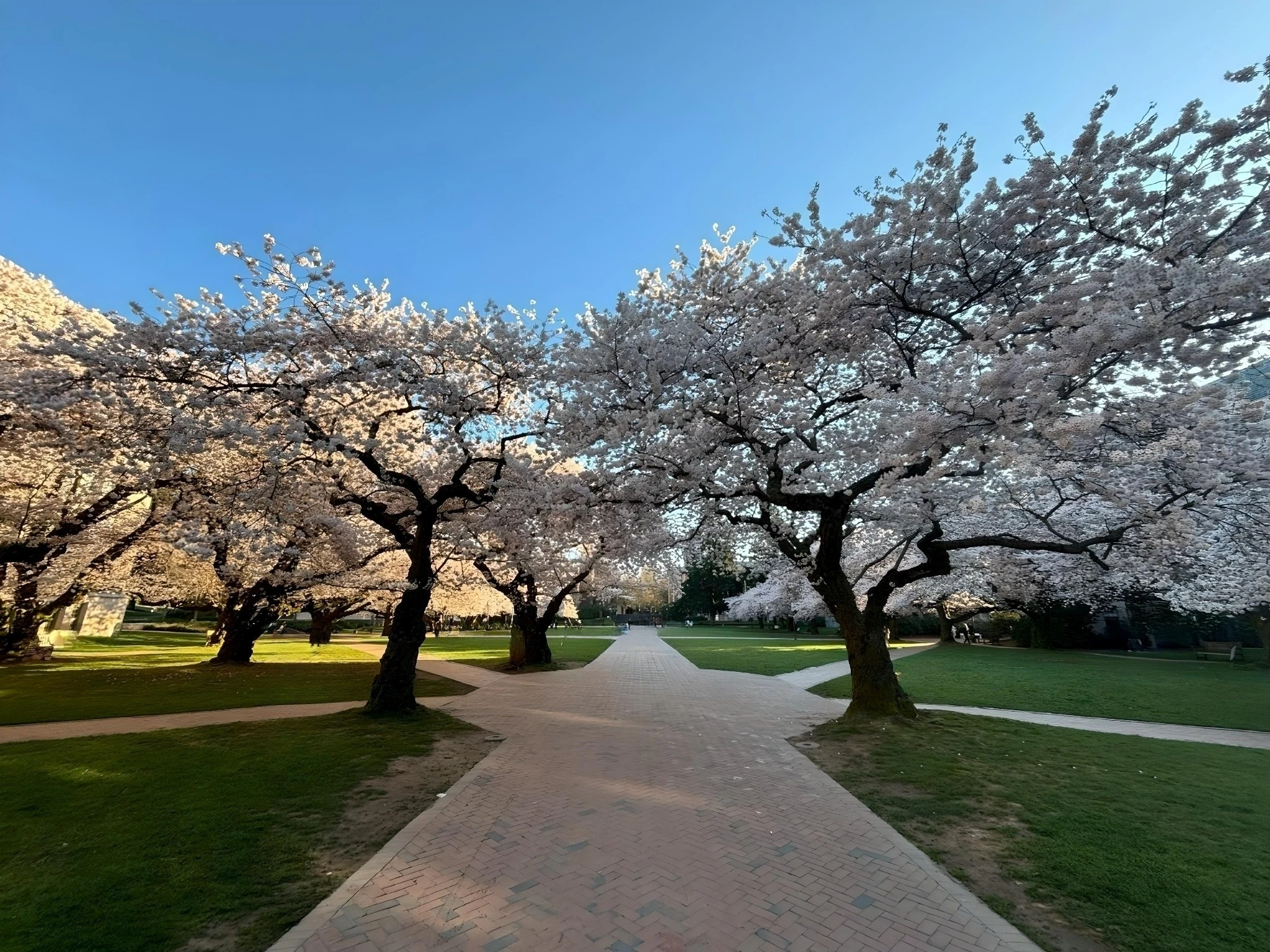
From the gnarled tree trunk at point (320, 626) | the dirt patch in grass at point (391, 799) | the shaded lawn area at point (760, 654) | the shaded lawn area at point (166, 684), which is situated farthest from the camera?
the gnarled tree trunk at point (320, 626)

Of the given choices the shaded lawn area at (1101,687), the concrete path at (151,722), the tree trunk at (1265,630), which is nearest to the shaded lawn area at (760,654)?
the shaded lawn area at (1101,687)

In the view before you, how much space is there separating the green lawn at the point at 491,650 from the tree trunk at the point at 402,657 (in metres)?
11.4

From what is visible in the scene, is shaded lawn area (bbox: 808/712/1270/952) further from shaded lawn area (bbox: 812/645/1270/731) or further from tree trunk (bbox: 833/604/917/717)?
shaded lawn area (bbox: 812/645/1270/731)

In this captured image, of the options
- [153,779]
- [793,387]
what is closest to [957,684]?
[793,387]

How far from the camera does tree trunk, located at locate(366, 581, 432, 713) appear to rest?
1061 cm

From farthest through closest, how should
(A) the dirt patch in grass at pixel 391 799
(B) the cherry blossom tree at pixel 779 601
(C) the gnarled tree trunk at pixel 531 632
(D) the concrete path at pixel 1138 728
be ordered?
(B) the cherry blossom tree at pixel 779 601, (C) the gnarled tree trunk at pixel 531 632, (D) the concrete path at pixel 1138 728, (A) the dirt patch in grass at pixel 391 799

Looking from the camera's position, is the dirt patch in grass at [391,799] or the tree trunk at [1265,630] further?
the tree trunk at [1265,630]

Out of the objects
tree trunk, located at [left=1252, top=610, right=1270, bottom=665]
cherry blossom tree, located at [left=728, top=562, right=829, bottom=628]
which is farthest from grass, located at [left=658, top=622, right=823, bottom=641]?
tree trunk, located at [left=1252, top=610, right=1270, bottom=665]

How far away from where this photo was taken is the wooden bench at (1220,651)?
2267 cm

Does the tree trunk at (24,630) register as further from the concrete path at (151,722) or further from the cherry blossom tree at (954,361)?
the cherry blossom tree at (954,361)

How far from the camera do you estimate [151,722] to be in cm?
964

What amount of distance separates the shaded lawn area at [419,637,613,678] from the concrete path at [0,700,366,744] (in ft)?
21.3

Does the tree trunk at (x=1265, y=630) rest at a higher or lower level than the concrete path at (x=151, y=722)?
higher

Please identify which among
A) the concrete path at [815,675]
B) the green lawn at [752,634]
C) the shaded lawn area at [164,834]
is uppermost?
the shaded lawn area at [164,834]
